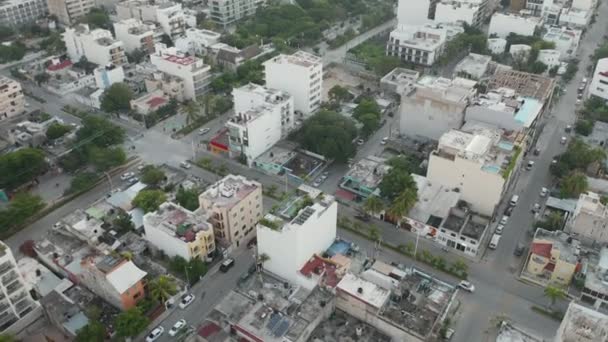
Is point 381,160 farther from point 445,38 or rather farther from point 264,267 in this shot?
point 445,38

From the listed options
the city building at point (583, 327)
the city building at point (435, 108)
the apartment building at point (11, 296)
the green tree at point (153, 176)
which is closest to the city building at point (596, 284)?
the city building at point (583, 327)

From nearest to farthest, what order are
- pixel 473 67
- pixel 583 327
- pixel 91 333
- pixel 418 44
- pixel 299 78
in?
pixel 583 327
pixel 91 333
pixel 299 78
pixel 473 67
pixel 418 44

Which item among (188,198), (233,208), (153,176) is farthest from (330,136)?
(153,176)

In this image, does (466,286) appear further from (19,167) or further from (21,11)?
(21,11)

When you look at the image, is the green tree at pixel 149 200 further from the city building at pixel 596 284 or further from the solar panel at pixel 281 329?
the city building at pixel 596 284

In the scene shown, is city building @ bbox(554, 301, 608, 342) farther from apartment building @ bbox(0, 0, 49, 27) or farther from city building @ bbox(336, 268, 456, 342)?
apartment building @ bbox(0, 0, 49, 27)

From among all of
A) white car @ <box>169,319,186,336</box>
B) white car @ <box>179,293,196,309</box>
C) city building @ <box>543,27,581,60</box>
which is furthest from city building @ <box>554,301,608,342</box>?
city building @ <box>543,27,581,60</box>
